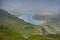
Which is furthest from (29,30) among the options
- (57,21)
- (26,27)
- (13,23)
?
(57,21)

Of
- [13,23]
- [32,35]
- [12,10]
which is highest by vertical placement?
[12,10]

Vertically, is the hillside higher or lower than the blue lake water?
lower

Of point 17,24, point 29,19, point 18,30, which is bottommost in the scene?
point 18,30

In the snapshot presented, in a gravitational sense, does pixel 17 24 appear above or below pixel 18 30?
above

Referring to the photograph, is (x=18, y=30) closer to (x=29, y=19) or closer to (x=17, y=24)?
(x=17, y=24)

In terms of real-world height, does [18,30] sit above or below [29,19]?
below

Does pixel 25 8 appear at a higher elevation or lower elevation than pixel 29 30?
higher

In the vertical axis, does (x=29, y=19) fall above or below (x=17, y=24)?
above

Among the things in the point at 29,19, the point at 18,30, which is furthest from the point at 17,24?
the point at 29,19

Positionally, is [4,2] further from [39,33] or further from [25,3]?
[39,33]

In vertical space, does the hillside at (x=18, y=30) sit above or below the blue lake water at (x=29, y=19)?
below
